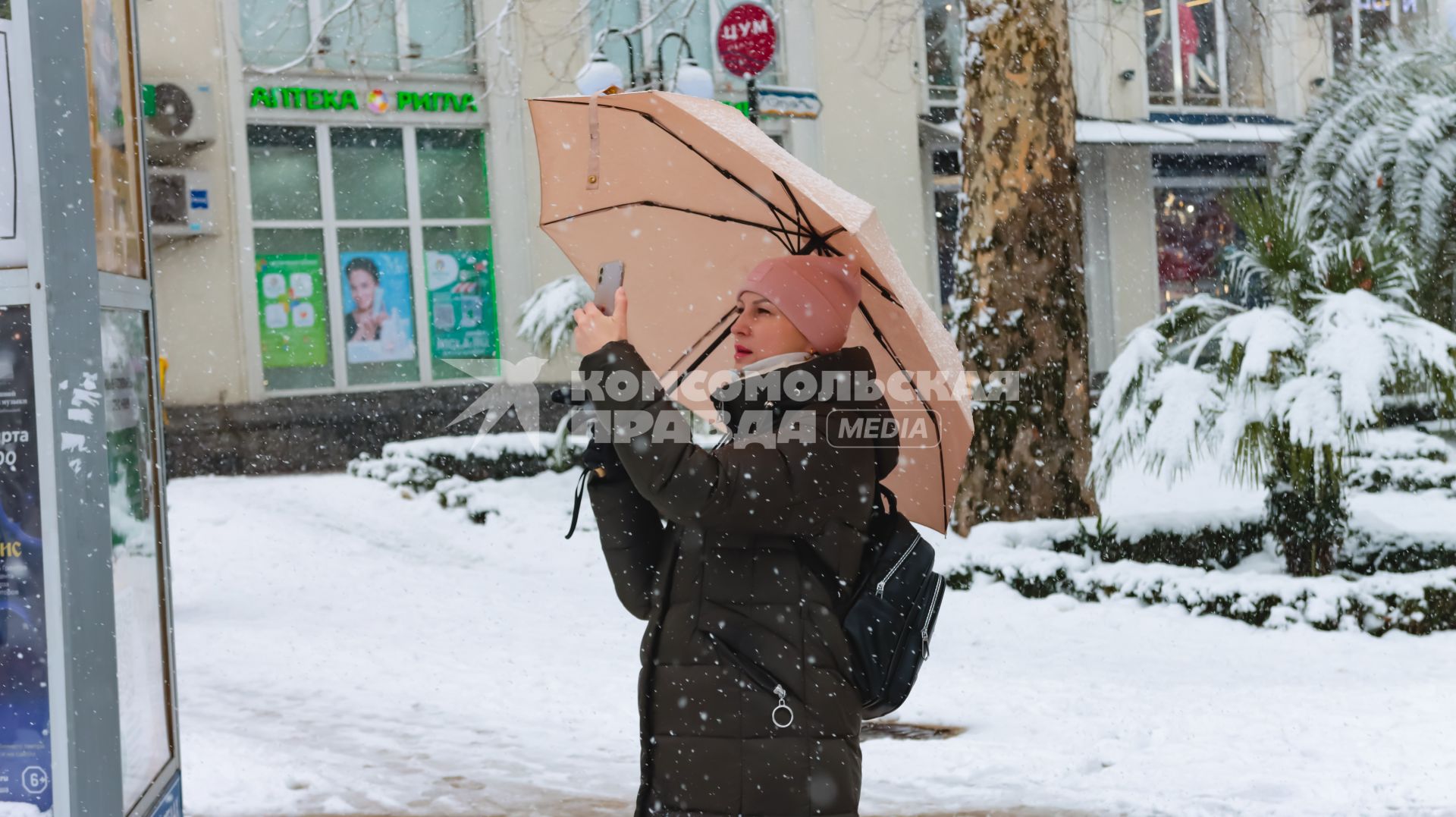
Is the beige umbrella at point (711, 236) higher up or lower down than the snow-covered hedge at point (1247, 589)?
higher up

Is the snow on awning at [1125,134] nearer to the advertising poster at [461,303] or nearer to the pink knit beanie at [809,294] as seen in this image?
the advertising poster at [461,303]

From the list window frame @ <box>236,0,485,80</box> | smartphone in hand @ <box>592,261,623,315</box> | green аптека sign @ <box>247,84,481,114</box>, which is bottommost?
smartphone in hand @ <box>592,261,623,315</box>

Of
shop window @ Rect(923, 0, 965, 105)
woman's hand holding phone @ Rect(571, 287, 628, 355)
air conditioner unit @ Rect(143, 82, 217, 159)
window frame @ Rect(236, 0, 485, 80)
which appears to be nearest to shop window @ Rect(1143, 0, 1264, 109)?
shop window @ Rect(923, 0, 965, 105)

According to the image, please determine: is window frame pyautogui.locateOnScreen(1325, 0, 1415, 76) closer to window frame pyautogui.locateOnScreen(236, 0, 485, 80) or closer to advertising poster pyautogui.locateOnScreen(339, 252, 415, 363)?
window frame pyautogui.locateOnScreen(236, 0, 485, 80)

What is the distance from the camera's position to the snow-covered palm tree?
7840 millimetres

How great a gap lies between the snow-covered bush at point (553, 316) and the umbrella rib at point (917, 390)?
10.8 metres

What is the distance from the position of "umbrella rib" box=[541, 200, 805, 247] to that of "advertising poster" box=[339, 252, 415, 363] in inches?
632

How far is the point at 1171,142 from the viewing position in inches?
892

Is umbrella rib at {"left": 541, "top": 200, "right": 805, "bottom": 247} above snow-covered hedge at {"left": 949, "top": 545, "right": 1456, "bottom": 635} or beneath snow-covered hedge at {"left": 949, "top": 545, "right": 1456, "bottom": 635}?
above

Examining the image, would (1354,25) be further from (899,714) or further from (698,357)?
(698,357)

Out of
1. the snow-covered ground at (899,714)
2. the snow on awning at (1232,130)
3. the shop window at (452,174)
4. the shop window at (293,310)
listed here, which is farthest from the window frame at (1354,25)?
the snow-covered ground at (899,714)

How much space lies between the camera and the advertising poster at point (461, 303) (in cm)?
1936

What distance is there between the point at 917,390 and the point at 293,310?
16.7 m

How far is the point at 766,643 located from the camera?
248cm
